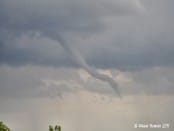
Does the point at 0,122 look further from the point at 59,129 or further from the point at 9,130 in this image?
the point at 59,129

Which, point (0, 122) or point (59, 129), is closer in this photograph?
point (59, 129)

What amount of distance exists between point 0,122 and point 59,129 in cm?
3382

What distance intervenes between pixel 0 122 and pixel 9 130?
4.76m

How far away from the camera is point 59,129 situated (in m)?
145

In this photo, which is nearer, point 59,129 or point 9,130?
point 59,129

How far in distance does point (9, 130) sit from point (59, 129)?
1254 inches

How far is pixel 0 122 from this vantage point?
167875 millimetres

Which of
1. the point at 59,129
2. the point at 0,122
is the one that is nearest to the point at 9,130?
the point at 0,122
